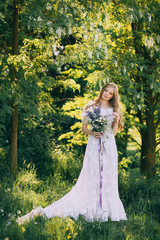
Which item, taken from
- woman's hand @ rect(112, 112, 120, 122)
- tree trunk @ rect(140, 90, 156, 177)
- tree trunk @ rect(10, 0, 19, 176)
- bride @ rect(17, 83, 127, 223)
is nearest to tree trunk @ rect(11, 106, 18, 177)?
tree trunk @ rect(10, 0, 19, 176)

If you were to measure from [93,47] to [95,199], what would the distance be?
8.62ft

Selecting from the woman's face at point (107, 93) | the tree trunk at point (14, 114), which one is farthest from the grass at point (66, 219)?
the woman's face at point (107, 93)

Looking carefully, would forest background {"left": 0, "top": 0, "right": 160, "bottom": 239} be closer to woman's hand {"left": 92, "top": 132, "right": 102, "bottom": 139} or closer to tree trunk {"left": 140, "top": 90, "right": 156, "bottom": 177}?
tree trunk {"left": 140, "top": 90, "right": 156, "bottom": 177}

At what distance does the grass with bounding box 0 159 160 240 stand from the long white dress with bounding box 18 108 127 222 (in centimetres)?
22

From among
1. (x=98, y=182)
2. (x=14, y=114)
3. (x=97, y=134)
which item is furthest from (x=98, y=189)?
(x=14, y=114)

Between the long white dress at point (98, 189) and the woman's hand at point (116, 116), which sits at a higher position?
the woman's hand at point (116, 116)

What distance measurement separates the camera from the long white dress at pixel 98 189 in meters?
4.03

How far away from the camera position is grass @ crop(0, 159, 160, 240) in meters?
3.37

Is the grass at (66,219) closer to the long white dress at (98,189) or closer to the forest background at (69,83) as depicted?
the forest background at (69,83)

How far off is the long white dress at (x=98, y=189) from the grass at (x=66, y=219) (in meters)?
0.22

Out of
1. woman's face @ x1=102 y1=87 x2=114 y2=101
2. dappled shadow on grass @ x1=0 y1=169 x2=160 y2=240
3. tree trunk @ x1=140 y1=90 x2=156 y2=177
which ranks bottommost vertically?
dappled shadow on grass @ x1=0 y1=169 x2=160 y2=240

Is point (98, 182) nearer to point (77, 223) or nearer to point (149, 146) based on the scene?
point (77, 223)

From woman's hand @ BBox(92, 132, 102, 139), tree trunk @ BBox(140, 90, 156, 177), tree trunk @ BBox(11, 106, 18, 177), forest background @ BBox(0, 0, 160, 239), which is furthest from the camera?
tree trunk @ BBox(140, 90, 156, 177)

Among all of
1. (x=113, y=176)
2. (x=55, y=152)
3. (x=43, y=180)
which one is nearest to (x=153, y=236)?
(x=113, y=176)
